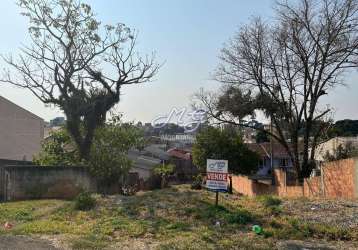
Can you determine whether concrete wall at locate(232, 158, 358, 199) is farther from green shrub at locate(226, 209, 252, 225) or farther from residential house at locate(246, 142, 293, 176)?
residential house at locate(246, 142, 293, 176)

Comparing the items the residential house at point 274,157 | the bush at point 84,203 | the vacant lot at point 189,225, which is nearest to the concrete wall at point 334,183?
the vacant lot at point 189,225

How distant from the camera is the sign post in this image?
12641 mm

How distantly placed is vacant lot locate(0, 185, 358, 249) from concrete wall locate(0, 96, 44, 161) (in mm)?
25190

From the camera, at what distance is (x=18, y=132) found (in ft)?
130

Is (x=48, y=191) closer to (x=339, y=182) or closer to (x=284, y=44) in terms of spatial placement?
(x=339, y=182)

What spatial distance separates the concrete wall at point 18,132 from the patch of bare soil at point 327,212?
2883 centimetres

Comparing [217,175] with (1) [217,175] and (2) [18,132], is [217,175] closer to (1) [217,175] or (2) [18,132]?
(1) [217,175]

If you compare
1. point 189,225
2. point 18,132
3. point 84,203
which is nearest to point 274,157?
point 18,132

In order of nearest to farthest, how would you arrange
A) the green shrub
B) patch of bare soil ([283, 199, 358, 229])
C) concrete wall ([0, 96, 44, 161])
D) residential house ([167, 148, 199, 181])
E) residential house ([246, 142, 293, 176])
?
patch of bare soil ([283, 199, 358, 229]) < the green shrub < concrete wall ([0, 96, 44, 161]) < residential house ([167, 148, 199, 181]) < residential house ([246, 142, 293, 176])

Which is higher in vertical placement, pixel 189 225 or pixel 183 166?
pixel 183 166

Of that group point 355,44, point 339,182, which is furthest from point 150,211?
point 355,44

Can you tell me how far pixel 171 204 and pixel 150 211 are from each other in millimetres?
964

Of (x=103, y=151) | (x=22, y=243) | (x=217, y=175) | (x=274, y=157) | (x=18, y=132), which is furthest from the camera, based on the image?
(x=274, y=157)

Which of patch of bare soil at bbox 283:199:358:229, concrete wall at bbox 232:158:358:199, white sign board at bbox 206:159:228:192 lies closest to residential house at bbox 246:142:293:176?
concrete wall at bbox 232:158:358:199
